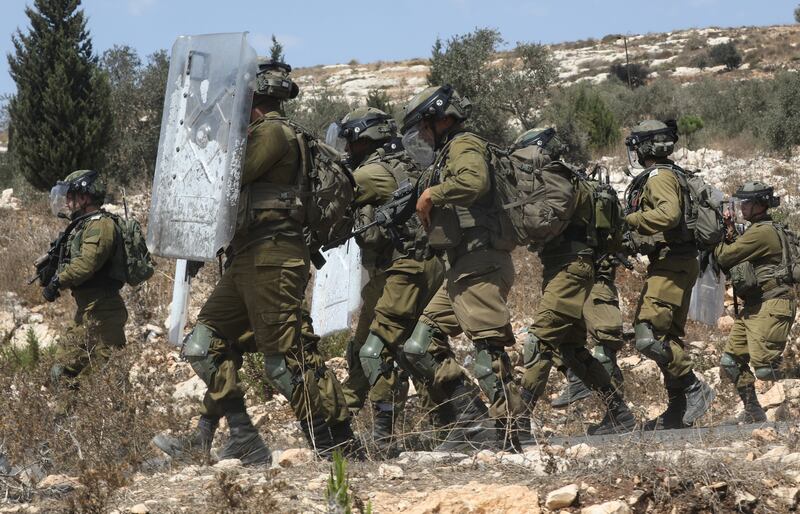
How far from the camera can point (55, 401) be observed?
6605mm

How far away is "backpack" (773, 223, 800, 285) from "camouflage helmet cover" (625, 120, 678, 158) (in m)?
1.39

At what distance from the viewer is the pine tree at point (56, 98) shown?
19.6m

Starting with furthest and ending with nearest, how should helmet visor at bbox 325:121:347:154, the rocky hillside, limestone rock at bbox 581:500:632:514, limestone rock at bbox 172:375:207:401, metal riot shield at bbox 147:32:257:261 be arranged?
1. the rocky hillside
2. limestone rock at bbox 172:375:207:401
3. helmet visor at bbox 325:121:347:154
4. metal riot shield at bbox 147:32:257:261
5. limestone rock at bbox 581:500:632:514

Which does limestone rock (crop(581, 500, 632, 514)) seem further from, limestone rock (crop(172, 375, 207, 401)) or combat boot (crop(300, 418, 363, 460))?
limestone rock (crop(172, 375, 207, 401))

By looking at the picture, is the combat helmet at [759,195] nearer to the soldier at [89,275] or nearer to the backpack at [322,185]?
the backpack at [322,185]

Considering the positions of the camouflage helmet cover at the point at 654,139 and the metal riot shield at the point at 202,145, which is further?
the camouflage helmet cover at the point at 654,139

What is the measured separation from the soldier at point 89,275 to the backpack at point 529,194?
2.72 metres

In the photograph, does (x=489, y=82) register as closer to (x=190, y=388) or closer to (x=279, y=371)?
(x=190, y=388)

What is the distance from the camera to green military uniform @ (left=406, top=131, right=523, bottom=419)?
548 cm

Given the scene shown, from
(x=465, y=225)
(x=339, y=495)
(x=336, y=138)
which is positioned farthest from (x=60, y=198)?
(x=339, y=495)

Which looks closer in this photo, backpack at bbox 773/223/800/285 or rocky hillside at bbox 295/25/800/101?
backpack at bbox 773/223/800/285

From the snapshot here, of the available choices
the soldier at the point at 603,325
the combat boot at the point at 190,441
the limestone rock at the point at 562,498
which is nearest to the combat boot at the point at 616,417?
the soldier at the point at 603,325

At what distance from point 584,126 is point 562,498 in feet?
60.4

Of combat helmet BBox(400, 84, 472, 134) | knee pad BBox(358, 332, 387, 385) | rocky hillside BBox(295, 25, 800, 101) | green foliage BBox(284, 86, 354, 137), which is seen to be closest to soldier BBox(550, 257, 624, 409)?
knee pad BBox(358, 332, 387, 385)
